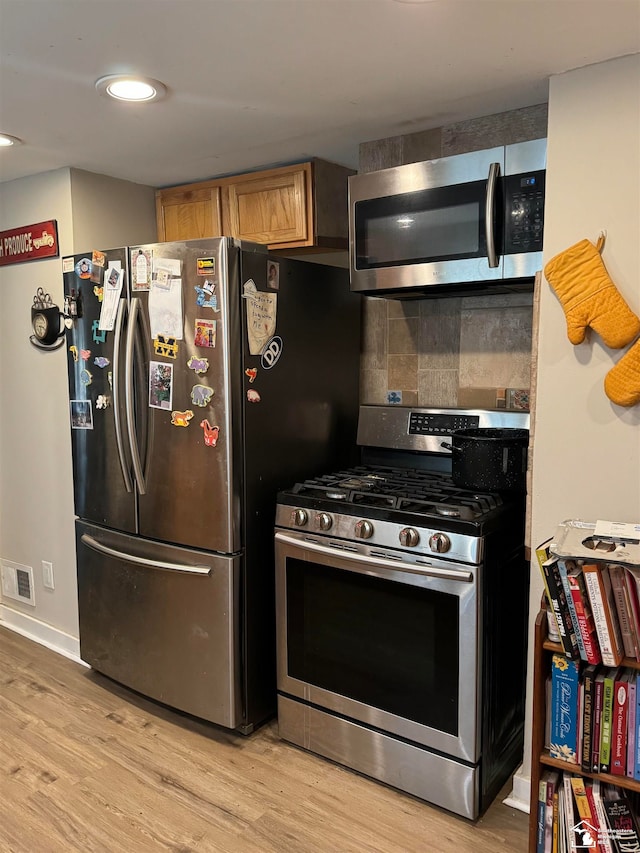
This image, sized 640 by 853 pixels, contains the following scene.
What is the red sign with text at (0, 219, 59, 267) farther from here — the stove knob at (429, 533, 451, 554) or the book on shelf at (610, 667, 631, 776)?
the book on shelf at (610, 667, 631, 776)

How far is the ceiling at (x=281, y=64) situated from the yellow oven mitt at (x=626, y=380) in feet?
2.16

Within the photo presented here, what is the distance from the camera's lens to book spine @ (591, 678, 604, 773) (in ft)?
5.21

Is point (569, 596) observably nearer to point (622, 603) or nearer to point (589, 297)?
point (622, 603)

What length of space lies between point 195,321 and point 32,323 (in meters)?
1.17

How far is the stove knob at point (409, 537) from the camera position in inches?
76.5

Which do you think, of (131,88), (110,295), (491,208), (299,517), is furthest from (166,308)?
(491,208)

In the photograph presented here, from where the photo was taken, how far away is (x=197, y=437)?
228 cm

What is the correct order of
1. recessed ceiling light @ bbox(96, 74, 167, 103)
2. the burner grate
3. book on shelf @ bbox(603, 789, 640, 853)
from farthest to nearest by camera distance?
the burner grate, recessed ceiling light @ bbox(96, 74, 167, 103), book on shelf @ bbox(603, 789, 640, 853)

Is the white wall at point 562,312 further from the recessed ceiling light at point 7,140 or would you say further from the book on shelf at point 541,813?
the recessed ceiling light at point 7,140

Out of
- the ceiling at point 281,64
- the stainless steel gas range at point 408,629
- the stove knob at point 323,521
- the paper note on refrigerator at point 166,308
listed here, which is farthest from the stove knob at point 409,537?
the ceiling at point 281,64

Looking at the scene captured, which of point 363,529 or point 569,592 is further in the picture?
point 363,529

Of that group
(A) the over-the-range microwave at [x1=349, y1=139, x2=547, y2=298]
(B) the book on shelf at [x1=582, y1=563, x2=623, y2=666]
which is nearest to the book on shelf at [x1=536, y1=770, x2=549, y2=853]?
(B) the book on shelf at [x1=582, y1=563, x2=623, y2=666]

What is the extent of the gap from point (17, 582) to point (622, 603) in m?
2.88

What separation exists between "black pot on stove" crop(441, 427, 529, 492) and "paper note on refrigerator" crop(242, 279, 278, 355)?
30.1 inches
